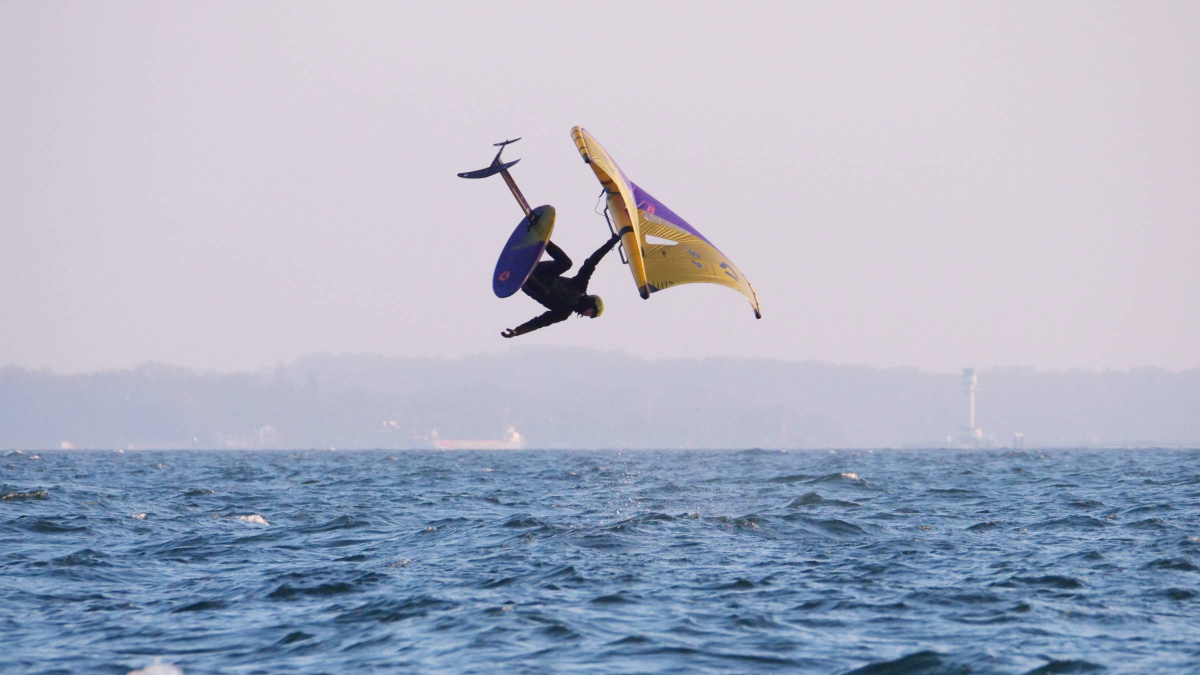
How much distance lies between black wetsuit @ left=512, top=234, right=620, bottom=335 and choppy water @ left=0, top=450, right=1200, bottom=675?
427 centimetres

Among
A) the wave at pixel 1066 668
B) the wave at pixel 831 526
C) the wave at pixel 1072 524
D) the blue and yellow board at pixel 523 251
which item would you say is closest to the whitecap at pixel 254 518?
the blue and yellow board at pixel 523 251

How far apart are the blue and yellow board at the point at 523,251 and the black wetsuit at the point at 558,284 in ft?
1.12

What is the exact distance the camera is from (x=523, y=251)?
16297 millimetres

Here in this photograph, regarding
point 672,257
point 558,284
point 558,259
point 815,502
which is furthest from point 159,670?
point 815,502

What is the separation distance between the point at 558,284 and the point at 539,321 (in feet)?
2.81

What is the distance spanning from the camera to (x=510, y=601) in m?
15.5

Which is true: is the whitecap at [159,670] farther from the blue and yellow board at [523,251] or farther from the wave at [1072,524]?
the wave at [1072,524]

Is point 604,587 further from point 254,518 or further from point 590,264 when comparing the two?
point 254,518

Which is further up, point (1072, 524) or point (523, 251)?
point (523, 251)

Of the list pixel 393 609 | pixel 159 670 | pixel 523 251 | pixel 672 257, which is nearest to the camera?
pixel 159 670

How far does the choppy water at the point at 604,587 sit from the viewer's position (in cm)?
1260

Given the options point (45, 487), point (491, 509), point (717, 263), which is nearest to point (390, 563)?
point (717, 263)

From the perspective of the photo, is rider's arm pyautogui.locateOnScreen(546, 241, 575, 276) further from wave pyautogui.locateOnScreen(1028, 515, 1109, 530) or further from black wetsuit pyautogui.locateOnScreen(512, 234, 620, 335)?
wave pyautogui.locateOnScreen(1028, 515, 1109, 530)

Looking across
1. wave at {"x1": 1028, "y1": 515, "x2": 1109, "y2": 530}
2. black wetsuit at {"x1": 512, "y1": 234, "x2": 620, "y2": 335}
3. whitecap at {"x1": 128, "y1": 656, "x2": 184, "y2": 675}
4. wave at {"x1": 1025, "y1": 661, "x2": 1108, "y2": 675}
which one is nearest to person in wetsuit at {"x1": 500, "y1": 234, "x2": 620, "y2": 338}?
black wetsuit at {"x1": 512, "y1": 234, "x2": 620, "y2": 335}
